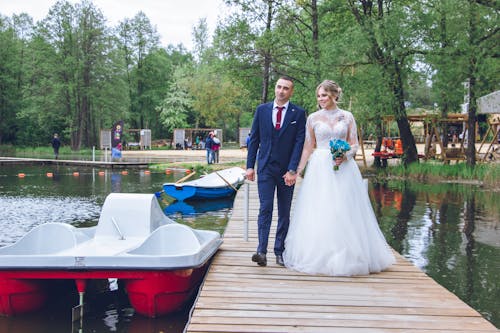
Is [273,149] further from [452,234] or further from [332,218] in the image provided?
[452,234]

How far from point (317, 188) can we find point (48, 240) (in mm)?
3394

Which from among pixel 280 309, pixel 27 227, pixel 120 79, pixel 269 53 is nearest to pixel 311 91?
pixel 269 53

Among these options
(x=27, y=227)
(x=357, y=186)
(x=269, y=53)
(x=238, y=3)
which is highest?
(x=238, y=3)

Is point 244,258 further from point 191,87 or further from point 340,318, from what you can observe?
point 191,87

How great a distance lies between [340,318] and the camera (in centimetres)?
451

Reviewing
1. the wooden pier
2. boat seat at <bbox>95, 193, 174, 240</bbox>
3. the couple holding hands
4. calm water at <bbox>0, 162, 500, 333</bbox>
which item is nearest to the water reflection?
calm water at <bbox>0, 162, 500, 333</bbox>

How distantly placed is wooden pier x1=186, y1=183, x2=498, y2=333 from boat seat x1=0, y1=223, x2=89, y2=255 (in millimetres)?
1964

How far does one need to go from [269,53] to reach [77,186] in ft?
36.4

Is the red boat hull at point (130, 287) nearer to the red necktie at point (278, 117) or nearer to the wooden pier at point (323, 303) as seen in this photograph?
the wooden pier at point (323, 303)

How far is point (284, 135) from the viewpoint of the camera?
19.7 feet

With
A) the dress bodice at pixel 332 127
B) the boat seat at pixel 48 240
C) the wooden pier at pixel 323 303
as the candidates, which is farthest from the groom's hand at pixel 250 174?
the boat seat at pixel 48 240

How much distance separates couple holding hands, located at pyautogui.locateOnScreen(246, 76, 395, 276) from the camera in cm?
584

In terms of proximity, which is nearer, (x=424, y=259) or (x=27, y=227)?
(x=424, y=259)

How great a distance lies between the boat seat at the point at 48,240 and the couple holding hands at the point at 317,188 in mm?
2450
